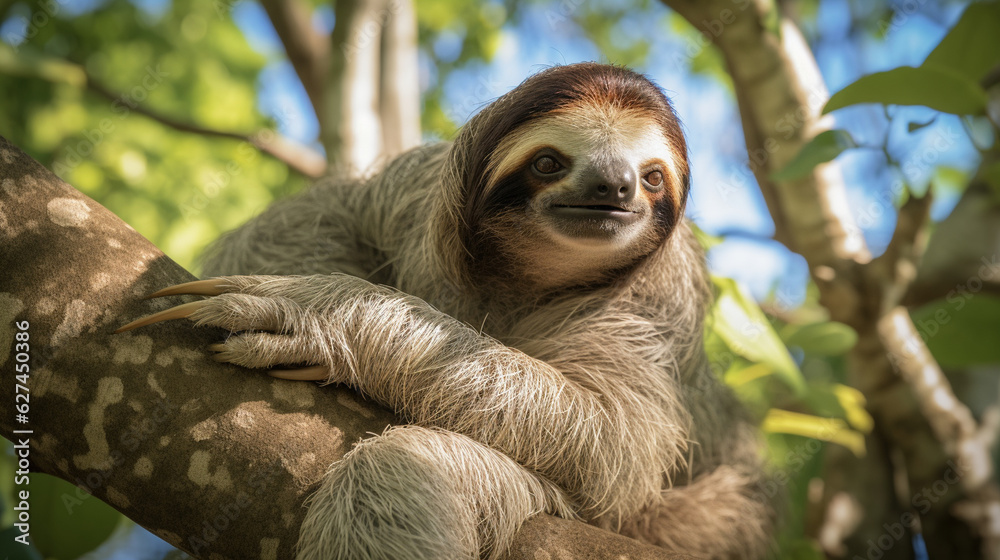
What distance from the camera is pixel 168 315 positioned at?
11.3 feet

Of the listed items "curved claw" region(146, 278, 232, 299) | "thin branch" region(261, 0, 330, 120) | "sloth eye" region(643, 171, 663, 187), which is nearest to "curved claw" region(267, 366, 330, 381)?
"curved claw" region(146, 278, 232, 299)

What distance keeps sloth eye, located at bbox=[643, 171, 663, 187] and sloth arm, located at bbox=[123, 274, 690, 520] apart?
115 centimetres

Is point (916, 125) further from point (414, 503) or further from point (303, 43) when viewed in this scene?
point (303, 43)

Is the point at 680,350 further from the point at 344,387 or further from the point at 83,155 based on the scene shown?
the point at 83,155

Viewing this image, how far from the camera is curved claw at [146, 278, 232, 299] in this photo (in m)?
3.55

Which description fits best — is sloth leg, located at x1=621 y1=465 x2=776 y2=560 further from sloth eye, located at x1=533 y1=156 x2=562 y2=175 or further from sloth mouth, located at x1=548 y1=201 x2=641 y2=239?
sloth eye, located at x1=533 y1=156 x2=562 y2=175

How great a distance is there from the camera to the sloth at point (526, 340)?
3.70 m

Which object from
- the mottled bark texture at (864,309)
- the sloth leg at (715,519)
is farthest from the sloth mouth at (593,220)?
the mottled bark texture at (864,309)

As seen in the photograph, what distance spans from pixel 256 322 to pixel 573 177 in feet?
6.70

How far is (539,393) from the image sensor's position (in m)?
4.48

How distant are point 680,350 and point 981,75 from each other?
3098 millimetres

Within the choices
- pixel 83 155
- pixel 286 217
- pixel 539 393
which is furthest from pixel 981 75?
pixel 83 155

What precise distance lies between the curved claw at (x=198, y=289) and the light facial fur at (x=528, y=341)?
0.14ft
